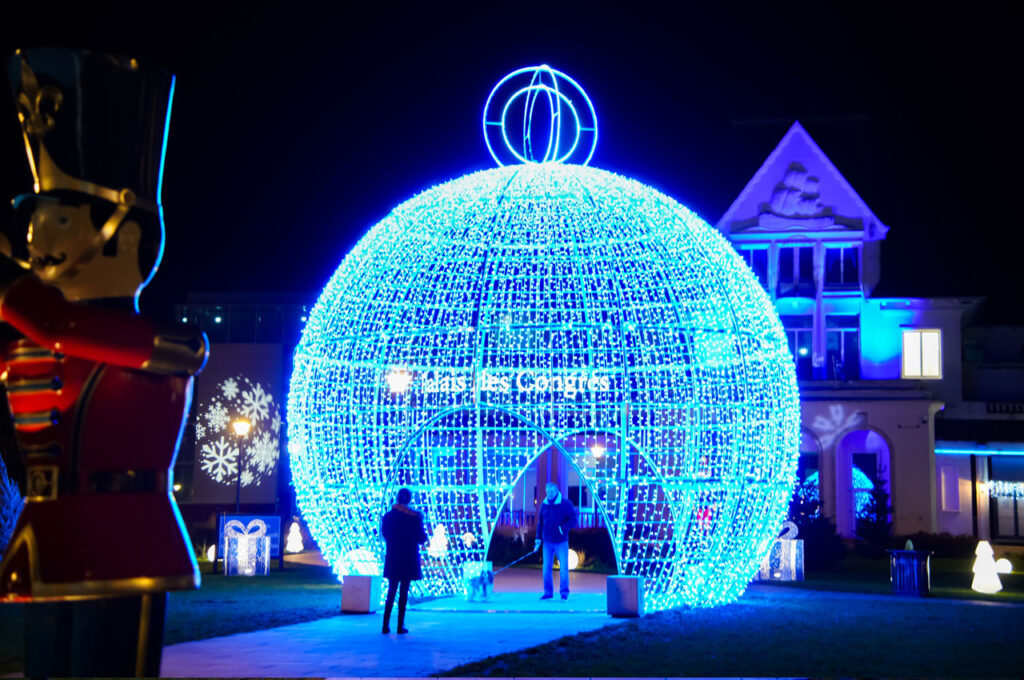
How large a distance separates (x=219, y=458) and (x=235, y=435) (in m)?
0.89

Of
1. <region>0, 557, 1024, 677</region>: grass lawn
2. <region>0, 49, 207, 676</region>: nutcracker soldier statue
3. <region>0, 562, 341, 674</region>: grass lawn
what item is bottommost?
<region>0, 562, 341, 674</region>: grass lawn

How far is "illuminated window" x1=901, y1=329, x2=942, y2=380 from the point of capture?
33469mm

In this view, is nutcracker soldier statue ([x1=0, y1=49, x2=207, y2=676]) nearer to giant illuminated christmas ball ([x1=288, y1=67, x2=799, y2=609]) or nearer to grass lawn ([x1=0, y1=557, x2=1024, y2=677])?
grass lawn ([x1=0, y1=557, x2=1024, y2=677])

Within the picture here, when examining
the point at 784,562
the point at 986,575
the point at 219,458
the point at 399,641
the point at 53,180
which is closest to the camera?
the point at 53,180

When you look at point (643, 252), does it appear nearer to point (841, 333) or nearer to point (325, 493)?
point (325, 493)

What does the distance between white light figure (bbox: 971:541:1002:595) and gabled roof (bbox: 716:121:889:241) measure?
15744mm

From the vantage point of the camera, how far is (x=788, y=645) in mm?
10945

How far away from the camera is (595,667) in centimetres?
948

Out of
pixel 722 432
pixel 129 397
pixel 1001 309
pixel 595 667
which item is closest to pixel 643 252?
pixel 722 432

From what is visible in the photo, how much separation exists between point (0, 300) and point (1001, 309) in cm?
3486

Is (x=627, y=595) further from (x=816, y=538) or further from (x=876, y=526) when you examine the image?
(x=876, y=526)

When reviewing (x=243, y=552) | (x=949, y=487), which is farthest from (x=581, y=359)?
(x=949, y=487)

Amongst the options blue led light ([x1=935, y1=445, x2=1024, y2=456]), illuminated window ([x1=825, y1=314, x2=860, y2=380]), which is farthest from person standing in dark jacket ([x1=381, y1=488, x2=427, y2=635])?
blue led light ([x1=935, y1=445, x2=1024, y2=456])

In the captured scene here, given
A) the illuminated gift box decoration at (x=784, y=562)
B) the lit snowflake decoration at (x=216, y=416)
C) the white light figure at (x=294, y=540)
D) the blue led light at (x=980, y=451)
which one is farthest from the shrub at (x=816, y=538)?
the lit snowflake decoration at (x=216, y=416)
